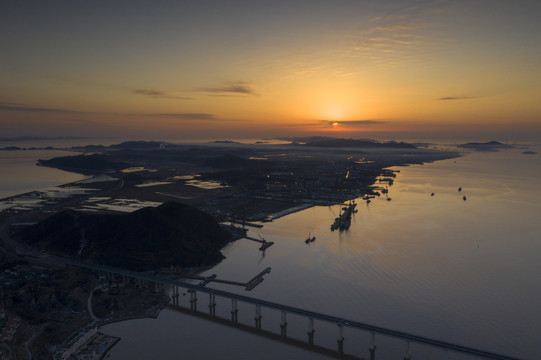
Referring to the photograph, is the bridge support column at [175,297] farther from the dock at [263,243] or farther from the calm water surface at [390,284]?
the dock at [263,243]

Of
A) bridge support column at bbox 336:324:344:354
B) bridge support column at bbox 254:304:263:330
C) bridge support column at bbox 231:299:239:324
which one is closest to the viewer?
bridge support column at bbox 336:324:344:354

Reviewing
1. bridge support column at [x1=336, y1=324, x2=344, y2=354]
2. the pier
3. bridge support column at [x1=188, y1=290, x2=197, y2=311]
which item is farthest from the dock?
bridge support column at [x1=336, y1=324, x2=344, y2=354]

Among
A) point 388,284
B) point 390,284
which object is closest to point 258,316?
point 388,284

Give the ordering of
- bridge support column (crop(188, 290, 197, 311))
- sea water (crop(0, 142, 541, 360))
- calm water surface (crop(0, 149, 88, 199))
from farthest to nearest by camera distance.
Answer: calm water surface (crop(0, 149, 88, 199))
bridge support column (crop(188, 290, 197, 311))
sea water (crop(0, 142, 541, 360))

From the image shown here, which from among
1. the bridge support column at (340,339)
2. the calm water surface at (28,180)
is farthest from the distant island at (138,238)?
the calm water surface at (28,180)

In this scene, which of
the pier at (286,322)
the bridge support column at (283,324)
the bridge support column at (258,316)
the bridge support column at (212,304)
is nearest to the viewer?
the pier at (286,322)

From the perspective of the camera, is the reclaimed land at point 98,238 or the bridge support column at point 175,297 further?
the bridge support column at point 175,297

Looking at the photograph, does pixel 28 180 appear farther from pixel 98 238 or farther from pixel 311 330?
pixel 311 330

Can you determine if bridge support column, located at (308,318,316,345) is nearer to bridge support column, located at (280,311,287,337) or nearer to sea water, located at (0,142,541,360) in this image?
sea water, located at (0,142,541,360)

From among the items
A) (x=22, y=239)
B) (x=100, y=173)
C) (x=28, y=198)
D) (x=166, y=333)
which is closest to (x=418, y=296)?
(x=166, y=333)

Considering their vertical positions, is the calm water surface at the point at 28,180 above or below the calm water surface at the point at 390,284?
above
